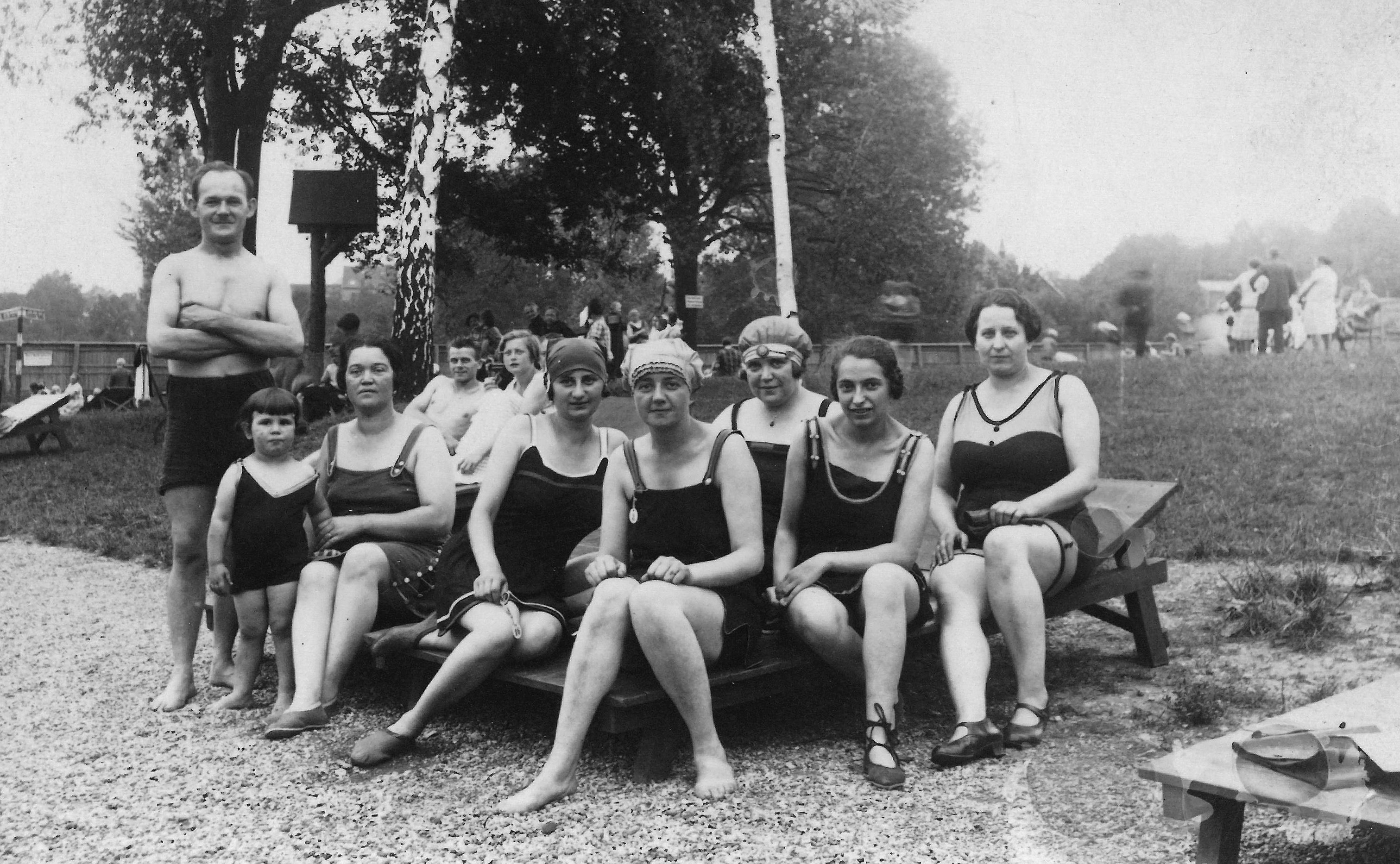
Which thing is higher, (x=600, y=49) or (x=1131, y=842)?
(x=600, y=49)

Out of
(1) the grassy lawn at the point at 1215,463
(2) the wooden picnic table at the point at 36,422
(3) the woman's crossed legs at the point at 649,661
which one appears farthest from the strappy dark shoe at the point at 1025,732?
(2) the wooden picnic table at the point at 36,422

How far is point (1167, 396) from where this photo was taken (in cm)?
1259

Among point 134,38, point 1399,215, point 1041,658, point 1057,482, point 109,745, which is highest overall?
point 134,38

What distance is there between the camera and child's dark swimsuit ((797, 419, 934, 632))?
4219mm

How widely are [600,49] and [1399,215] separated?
46.9 feet

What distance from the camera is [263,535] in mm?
4637

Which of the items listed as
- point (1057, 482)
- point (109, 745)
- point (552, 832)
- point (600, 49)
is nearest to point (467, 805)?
point (552, 832)

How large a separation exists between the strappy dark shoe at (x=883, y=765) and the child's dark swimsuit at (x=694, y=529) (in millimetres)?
457

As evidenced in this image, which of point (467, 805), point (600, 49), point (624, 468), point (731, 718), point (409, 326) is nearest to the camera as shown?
point (467, 805)

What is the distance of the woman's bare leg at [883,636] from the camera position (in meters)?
3.88

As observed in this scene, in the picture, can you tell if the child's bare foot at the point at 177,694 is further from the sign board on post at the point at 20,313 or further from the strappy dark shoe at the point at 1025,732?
the sign board on post at the point at 20,313

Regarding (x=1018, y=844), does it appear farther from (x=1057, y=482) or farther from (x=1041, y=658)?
(x=1057, y=482)

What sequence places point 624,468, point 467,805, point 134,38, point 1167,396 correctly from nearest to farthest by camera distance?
point 467,805 < point 624,468 < point 1167,396 < point 134,38

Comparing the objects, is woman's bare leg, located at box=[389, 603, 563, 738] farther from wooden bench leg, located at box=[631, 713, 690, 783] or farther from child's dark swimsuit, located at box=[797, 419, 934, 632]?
child's dark swimsuit, located at box=[797, 419, 934, 632]
